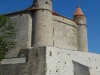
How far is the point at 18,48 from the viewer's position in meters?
35.4

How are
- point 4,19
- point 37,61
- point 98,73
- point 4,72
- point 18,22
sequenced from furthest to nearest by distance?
1. point 18,22
2. point 4,19
3. point 98,73
4. point 4,72
5. point 37,61

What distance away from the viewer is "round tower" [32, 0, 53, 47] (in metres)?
34.8

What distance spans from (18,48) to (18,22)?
4.06 m

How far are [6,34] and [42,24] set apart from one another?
4.91m

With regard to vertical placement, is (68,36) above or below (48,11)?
below

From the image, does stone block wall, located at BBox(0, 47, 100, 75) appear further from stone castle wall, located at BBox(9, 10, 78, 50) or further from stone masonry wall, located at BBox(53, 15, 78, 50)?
stone masonry wall, located at BBox(53, 15, 78, 50)

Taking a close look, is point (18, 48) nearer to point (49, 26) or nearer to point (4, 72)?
point (49, 26)

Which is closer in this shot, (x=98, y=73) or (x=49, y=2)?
(x=98, y=73)

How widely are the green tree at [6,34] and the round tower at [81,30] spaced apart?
1116 cm

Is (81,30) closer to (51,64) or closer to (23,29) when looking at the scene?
(23,29)

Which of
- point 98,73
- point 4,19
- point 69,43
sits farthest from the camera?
point 69,43

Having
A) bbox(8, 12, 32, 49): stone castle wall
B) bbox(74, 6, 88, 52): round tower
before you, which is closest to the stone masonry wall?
bbox(74, 6, 88, 52): round tower

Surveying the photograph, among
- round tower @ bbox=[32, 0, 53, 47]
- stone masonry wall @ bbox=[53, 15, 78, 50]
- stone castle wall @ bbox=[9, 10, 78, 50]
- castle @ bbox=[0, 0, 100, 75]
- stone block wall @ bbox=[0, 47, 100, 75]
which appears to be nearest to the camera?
stone block wall @ bbox=[0, 47, 100, 75]

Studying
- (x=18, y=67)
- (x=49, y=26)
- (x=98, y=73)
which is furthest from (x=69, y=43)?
(x=18, y=67)
